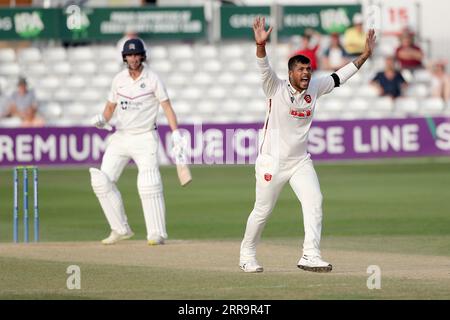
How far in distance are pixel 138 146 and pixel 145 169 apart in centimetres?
25

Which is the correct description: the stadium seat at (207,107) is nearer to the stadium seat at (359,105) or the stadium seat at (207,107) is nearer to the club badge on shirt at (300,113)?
the stadium seat at (359,105)

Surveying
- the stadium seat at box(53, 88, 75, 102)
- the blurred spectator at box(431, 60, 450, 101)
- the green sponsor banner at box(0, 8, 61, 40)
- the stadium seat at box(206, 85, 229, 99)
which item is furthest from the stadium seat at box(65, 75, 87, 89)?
the blurred spectator at box(431, 60, 450, 101)

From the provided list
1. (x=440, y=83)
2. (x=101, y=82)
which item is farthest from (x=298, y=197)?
(x=440, y=83)

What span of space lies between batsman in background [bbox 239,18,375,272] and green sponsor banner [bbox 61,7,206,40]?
17.0 metres

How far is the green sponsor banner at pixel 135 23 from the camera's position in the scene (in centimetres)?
2706

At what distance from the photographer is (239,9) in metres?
27.1

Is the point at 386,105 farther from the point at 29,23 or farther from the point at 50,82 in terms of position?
the point at 29,23

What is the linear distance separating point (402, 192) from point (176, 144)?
23.5 ft

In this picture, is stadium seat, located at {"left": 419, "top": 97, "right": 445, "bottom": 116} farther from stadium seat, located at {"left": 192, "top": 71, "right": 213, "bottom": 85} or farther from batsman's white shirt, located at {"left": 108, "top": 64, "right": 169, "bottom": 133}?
batsman's white shirt, located at {"left": 108, "top": 64, "right": 169, "bottom": 133}

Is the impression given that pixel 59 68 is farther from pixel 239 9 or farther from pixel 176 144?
pixel 176 144

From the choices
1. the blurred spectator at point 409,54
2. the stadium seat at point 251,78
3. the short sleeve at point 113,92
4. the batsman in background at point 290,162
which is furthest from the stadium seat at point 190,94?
the batsman in background at point 290,162

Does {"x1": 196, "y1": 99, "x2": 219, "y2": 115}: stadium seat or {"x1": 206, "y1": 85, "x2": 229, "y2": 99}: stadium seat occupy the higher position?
{"x1": 206, "y1": 85, "x2": 229, "y2": 99}: stadium seat

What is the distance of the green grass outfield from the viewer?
368 inches
